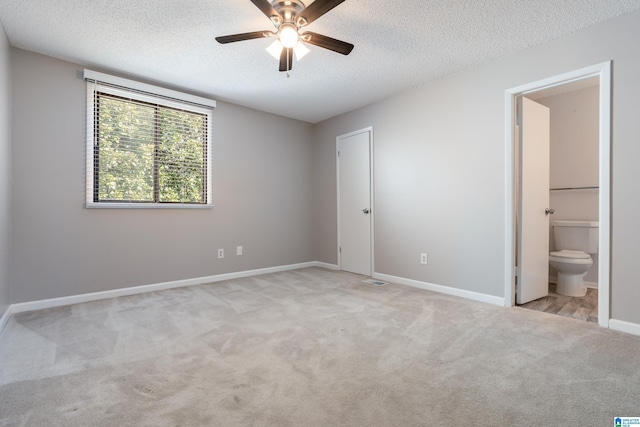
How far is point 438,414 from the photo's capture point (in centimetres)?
133

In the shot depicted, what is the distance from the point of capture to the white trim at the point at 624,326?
218 centimetres

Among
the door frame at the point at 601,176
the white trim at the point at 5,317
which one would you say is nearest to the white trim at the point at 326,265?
the door frame at the point at 601,176

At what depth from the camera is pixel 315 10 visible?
1.95 m

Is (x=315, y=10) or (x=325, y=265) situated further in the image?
(x=325, y=265)

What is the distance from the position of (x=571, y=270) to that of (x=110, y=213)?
16.3 ft

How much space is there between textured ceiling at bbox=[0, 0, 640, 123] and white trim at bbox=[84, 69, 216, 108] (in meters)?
0.10

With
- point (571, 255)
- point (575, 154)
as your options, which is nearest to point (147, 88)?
point (571, 255)

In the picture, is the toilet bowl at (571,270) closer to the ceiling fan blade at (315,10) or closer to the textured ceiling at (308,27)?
the textured ceiling at (308,27)

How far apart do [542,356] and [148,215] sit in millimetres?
3802

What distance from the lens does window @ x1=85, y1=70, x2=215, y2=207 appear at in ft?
10.4

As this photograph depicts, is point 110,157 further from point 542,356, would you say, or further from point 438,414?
point 542,356

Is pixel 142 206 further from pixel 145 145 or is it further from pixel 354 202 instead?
pixel 354 202

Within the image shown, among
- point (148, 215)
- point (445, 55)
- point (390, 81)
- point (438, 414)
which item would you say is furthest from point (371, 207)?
point (438, 414)

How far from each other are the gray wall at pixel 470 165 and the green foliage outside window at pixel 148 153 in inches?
88.9
